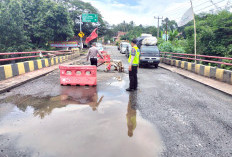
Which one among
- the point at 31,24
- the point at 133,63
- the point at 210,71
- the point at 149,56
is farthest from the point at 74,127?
the point at 31,24

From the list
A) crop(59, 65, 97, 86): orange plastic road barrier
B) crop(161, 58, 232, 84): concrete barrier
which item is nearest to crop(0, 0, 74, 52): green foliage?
crop(59, 65, 97, 86): orange plastic road barrier

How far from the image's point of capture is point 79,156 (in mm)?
2621

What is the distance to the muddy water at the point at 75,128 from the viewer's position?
278cm

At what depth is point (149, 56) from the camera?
47.3ft

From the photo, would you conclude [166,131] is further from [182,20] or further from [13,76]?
[182,20]

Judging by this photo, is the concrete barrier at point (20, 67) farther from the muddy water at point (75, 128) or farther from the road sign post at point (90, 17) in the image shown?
the road sign post at point (90, 17)

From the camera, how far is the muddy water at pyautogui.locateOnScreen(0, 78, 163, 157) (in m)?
2.78

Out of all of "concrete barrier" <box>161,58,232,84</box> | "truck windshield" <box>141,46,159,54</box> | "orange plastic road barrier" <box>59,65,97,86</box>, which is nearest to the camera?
"orange plastic road barrier" <box>59,65,97,86</box>

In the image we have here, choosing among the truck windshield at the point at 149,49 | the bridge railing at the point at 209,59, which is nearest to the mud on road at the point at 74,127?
the bridge railing at the point at 209,59

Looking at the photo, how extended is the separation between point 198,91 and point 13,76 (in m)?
8.31

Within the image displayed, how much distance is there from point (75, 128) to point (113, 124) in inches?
31.1

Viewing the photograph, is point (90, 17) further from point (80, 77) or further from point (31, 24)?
point (80, 77)

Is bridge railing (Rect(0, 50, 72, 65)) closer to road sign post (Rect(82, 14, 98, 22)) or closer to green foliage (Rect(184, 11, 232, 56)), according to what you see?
road sign post (Rect(82, 14, 98, 22))

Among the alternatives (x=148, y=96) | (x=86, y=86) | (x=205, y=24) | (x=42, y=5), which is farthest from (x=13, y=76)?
(x=42, y=5)
